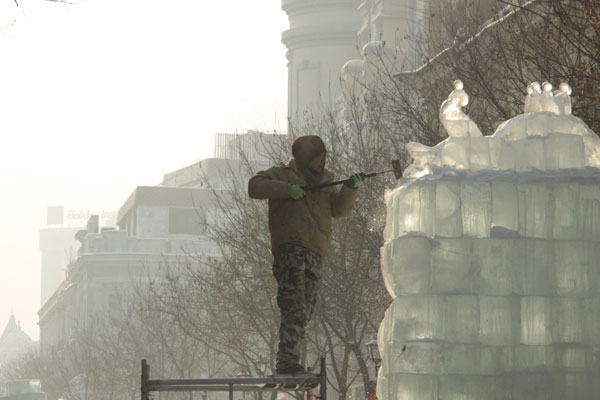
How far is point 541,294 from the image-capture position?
30.4 ft

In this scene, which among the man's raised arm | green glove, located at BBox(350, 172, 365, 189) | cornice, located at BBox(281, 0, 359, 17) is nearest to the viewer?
green glove, located at BBox(350, 172, 365, 189)

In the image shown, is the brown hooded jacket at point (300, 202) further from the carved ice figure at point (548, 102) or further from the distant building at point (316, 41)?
the distant building at point (316, 41)

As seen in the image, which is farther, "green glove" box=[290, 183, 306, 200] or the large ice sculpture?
the large ice sculpture

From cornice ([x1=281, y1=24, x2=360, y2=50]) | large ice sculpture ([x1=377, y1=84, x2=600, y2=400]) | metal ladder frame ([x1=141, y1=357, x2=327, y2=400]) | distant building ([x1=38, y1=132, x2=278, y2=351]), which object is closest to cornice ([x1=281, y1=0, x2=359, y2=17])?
cornice ([x1=281, y1=24, x2=360, y2=50])

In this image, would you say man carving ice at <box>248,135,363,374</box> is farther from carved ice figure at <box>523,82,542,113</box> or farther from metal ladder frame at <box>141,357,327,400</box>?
carved ice figure at <box>523,82,542,113</box>

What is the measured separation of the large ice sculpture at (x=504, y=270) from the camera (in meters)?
9.24

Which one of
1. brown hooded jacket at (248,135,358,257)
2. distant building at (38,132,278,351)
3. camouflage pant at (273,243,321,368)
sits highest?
distant building at (38,132,278,351)

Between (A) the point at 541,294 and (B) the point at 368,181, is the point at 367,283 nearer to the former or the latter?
(B) the point at 368,181

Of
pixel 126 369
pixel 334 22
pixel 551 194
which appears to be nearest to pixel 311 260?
pixel 551 194

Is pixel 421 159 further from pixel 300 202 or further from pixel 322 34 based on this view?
pixel 322 34

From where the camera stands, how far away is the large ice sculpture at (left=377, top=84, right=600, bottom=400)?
9242 mm

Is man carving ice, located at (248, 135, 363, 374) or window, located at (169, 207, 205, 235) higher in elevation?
window, located at (169, 207, 205, 235)

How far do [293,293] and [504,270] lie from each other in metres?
1.70

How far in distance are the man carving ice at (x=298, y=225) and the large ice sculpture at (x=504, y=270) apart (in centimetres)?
113
